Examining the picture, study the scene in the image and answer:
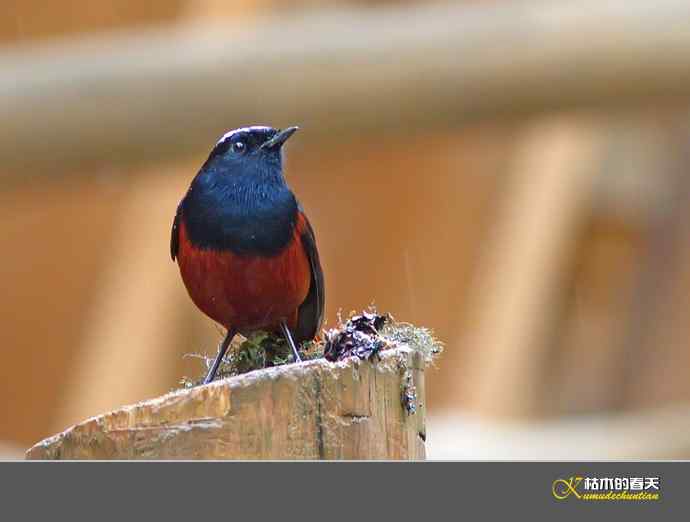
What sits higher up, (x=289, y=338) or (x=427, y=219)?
(x=427, y=219)

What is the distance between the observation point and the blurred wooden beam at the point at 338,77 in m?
5.39

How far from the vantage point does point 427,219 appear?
9.27 m

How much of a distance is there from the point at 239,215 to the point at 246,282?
0.61 ft

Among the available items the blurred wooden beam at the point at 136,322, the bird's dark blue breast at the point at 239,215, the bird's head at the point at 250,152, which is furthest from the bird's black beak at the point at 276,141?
the blurred wooden beam at the point at 136,322

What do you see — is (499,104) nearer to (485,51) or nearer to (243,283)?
(485,51)

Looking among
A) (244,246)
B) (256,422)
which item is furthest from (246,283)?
(256,422)

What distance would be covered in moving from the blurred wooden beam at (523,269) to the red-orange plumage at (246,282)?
196 inches

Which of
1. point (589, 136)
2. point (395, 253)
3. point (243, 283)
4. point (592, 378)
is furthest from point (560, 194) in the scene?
point (243, 283)

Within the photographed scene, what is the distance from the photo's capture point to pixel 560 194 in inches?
360

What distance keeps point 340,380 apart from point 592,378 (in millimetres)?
9473

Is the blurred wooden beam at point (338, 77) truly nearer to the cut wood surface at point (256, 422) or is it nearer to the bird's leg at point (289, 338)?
the bird's leg at point (289, 338)

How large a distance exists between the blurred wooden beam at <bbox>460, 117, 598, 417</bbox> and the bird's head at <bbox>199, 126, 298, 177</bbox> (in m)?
4.88

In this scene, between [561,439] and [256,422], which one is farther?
[561,439]

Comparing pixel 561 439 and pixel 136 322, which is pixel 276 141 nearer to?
pixel 136 322
